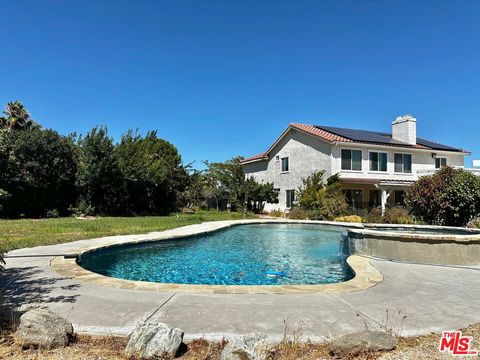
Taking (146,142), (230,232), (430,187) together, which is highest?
(146,142)

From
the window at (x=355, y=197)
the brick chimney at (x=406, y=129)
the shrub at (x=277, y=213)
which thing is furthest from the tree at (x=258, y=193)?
the brick chimney at (x=406, y=129)

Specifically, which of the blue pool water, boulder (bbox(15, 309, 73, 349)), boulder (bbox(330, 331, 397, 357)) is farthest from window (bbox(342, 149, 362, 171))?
boulder (bbox(15, 309, 73, 349))

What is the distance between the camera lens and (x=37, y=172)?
2336cm

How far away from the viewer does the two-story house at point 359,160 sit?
27906 millimetres

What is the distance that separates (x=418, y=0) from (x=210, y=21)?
1013 cm

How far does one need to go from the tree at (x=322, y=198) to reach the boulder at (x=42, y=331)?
22.5 m

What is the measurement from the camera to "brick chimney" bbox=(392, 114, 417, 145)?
32.4 m

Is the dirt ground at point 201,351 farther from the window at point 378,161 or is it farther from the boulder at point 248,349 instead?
the window at point 378,161

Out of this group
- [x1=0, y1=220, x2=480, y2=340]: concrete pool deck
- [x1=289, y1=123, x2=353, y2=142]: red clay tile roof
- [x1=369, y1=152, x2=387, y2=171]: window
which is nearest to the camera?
[x1=0, y1=220, x2=480, y2=340]: concrete pool deck

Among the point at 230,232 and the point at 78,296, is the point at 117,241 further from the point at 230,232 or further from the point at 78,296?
the point at 230,232

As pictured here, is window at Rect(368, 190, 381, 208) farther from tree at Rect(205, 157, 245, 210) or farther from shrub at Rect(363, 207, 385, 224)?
tree at Rect(205, 157, 245, 210)

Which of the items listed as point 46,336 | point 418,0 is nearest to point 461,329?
point 46,336

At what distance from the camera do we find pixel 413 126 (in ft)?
107

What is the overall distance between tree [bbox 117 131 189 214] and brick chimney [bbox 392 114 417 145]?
21.9m
